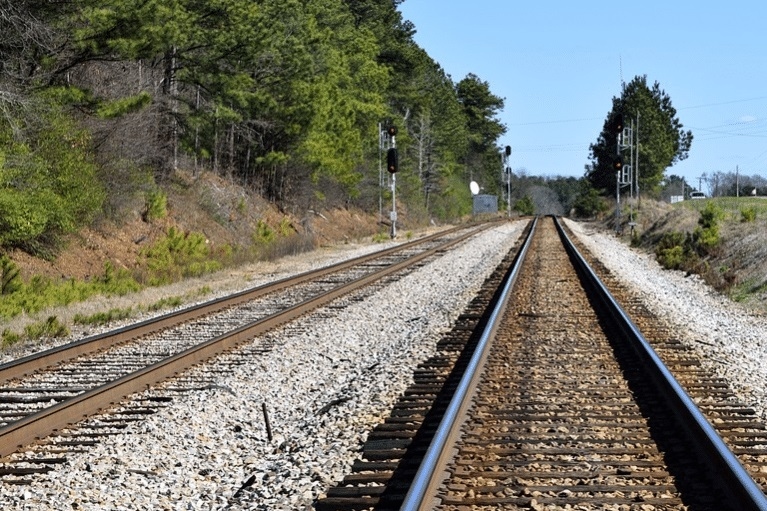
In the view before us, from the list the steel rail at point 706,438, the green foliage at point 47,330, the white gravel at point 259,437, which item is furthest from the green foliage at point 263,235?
the steel rail at point 706,438

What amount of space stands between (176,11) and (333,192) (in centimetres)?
2713

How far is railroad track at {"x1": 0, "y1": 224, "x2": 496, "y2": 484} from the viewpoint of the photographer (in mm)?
7254

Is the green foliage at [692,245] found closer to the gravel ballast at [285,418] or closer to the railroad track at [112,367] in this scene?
the gravel ballast at [285,418]

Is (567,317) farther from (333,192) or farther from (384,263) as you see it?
(333,192)

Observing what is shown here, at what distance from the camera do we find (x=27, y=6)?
64.4 ft

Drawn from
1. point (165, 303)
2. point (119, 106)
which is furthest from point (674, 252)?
point (165, 303)

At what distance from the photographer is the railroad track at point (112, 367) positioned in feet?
23.8

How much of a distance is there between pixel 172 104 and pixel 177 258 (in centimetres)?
776

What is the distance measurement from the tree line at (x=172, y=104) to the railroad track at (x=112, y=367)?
620cm

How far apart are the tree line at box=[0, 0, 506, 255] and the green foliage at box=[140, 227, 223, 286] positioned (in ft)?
5.28

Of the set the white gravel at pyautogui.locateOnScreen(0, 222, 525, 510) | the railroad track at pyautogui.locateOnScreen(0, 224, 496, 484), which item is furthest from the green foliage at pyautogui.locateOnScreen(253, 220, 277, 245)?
the white gravel at pyautogui.locateOnScreen(0, 222, 525, 510)

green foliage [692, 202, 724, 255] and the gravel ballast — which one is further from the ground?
green foliage [692, 202, 724, 255]

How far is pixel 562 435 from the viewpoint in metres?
6.93

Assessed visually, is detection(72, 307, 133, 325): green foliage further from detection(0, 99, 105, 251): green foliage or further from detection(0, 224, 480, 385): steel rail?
detection(0, 99, 105, 251): green foliage
